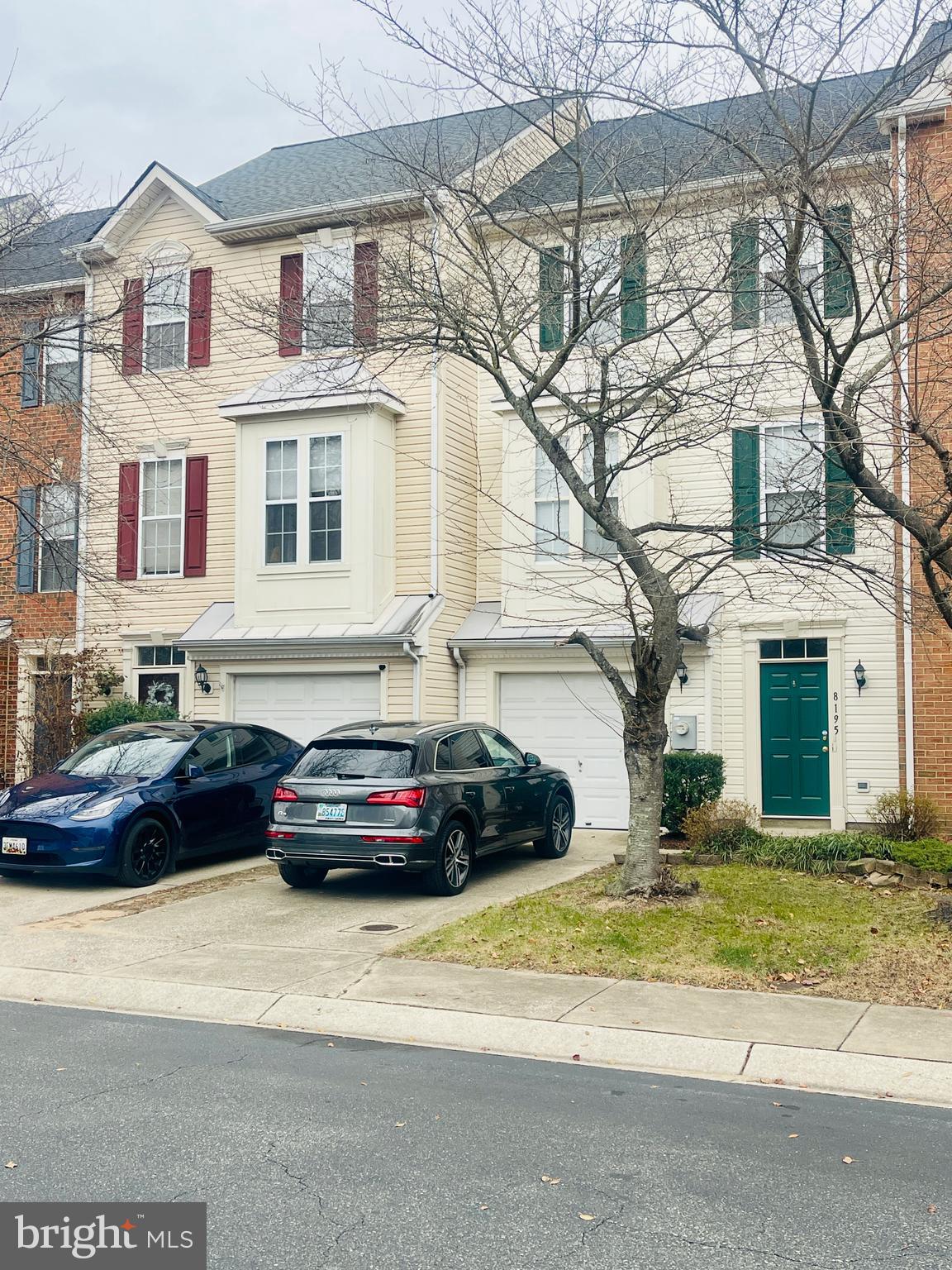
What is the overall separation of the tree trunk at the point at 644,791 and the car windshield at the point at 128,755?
5.23 m

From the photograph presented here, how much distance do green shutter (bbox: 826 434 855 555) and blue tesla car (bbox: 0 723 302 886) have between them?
23.2 ft

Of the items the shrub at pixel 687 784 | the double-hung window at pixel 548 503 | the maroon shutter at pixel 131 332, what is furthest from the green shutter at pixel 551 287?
the shrub at pixel 687 784

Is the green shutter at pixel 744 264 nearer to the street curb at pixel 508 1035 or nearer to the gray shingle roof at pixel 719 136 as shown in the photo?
the gray shingle roof at pixel 719 136

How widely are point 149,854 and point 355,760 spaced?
8.43ft

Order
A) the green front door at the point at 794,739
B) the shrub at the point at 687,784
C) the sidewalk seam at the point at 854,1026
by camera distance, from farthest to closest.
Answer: the green front door at the point at 794,739, the shrub at the point at 687,784, the sidewalk seam at the point at 854,1026

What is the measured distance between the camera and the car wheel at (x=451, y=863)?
11555 mm

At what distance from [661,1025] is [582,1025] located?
48 cm

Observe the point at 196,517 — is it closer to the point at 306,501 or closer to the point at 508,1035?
the point at 306,501

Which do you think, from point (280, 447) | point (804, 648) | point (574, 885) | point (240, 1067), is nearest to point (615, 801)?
point (804, 648)

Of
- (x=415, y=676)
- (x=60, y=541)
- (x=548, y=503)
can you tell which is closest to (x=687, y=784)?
(x=415, y=676)

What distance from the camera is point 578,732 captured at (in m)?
17.7

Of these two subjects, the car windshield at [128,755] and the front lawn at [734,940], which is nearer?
the front lawn at [734,940]

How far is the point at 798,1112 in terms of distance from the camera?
589 cm

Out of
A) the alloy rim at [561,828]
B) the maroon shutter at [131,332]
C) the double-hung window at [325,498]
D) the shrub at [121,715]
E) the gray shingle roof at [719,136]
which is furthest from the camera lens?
the shrub at [121,715]
